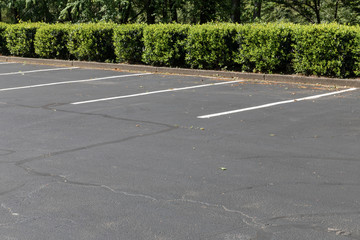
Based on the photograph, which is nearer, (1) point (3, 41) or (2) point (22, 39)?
(2) point (22, 39)

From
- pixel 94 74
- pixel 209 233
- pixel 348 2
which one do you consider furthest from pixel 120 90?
pixel 348 2

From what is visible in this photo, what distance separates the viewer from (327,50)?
13953mm

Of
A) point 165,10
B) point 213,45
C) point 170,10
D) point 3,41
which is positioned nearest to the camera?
point 213,45

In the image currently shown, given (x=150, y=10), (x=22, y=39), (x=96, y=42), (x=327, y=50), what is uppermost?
(x=150, y=10)

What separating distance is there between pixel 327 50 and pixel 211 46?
3.81m

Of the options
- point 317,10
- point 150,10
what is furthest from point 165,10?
point 317,10

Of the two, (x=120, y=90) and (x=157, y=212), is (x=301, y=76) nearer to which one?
(x=120, y=90)

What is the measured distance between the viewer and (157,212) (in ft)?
16.4

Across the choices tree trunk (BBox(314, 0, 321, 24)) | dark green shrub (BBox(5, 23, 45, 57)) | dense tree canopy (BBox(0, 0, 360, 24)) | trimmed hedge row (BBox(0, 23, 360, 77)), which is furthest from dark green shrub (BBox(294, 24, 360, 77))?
tree trunk (BBox(314, 0, 321, 24))

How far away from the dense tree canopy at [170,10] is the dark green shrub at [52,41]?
4385 mm

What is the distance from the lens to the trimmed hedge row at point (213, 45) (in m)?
13.9

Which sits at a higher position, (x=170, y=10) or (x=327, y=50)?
(x=170, y=10)

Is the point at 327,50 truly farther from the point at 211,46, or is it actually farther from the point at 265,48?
the point at 211,46

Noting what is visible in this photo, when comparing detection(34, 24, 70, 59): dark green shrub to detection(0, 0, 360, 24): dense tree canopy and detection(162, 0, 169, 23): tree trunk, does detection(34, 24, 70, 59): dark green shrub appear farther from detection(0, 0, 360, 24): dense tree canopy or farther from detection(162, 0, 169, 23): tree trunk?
detection(162, 0, 169, 23): tree trunk
